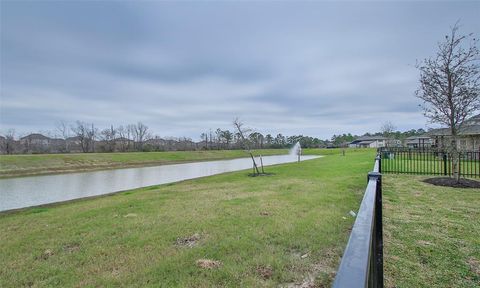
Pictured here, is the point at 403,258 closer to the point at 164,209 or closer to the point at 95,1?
the point at 164,209

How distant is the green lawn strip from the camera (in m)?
3.08

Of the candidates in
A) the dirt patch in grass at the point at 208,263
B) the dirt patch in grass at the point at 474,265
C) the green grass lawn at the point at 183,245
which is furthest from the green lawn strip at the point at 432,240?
the dirt patch in grass at the point at 208,263

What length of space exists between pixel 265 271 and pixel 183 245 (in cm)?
157

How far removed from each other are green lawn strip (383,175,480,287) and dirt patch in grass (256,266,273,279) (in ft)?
4.22

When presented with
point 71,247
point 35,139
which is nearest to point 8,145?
point 35,139

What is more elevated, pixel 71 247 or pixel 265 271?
pixel 265 271

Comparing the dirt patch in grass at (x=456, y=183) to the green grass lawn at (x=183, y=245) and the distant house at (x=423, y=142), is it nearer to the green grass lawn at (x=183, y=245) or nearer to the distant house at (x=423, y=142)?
the green grass lawn at (x=183, y=245)

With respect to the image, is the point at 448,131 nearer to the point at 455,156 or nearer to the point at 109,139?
the point at 455,156

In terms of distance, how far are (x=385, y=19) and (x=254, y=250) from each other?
36.5 ft

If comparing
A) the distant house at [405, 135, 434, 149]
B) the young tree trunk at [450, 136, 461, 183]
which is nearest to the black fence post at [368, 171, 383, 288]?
the young tree trunk at [450, 136, 461, 183]

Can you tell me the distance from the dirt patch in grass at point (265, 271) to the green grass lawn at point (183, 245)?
0.04 ft

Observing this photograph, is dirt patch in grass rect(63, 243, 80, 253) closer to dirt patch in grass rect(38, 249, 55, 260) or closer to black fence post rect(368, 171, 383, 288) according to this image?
dirt patch in grass rect(38, 249, 55, 260)

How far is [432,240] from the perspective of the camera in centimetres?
411

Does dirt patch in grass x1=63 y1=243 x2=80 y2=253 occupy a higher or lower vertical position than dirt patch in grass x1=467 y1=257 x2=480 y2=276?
lower
